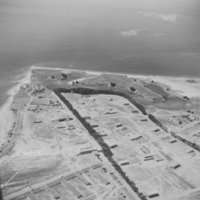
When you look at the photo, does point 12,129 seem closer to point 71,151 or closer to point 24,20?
point 71,151

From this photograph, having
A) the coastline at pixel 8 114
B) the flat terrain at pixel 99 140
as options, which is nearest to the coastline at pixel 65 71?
the coastline at pixel 8 114

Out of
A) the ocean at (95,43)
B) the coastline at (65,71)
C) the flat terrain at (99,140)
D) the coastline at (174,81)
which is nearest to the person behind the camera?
the flat terrain at (99,140)

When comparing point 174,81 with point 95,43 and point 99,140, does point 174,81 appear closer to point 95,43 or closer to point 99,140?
point 99,140

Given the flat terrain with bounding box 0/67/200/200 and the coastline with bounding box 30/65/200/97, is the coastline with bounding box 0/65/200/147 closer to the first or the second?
the coastline with bounding box 30/65/200/97

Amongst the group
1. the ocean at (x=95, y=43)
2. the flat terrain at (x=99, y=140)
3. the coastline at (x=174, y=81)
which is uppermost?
the ocean at (x=95, y=43)

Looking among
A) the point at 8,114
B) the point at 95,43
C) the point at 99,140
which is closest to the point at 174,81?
the point at 99,140

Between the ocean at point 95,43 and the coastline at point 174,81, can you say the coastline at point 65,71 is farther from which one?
the ocean at point 95,43
